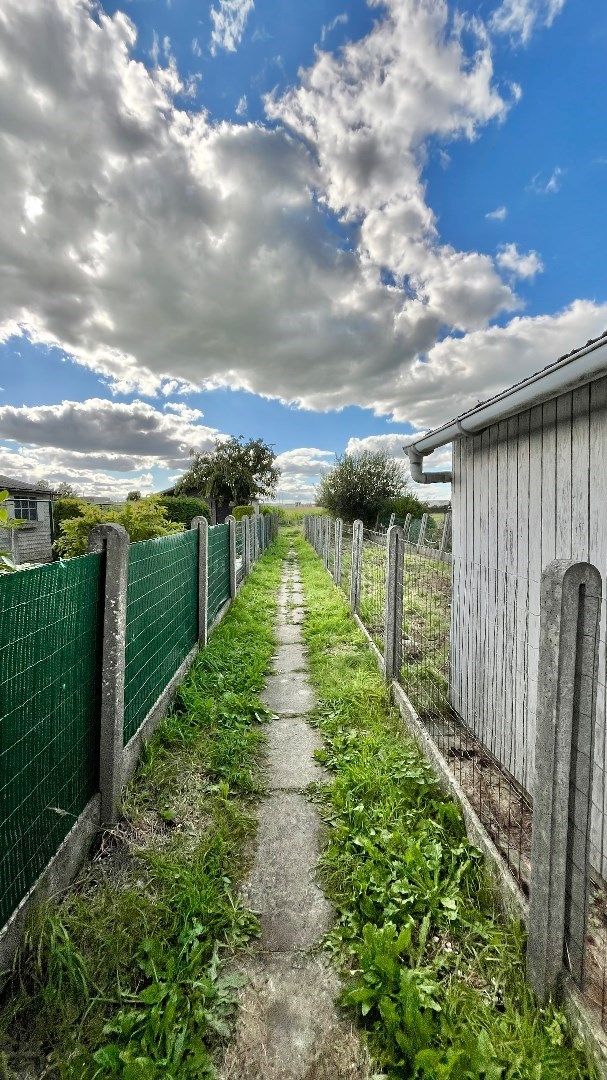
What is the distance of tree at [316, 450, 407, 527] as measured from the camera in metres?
26.2

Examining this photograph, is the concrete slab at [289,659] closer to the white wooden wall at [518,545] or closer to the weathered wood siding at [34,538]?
the white wooden wall at [518,545]

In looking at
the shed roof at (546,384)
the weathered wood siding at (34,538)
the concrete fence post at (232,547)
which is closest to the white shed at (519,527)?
the shed roof at (546,384)

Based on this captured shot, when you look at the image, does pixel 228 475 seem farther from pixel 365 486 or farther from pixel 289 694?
pixel 289 694

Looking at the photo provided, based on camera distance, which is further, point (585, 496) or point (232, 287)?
point (232, 287)

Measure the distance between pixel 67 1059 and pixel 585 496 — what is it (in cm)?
320

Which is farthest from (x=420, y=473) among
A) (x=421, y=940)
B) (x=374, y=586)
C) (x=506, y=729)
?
(x=421, y=940)

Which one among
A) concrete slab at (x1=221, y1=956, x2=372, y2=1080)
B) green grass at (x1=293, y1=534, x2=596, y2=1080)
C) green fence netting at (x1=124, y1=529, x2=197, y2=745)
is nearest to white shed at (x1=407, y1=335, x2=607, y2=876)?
green grass at (x1=293, y1=534, x2=596, y2=1080)

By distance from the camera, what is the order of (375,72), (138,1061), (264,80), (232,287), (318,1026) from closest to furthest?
1. (138,1061)
2. (318,1026)
3. (375,72)
4. (264,80)
5. (232,287)

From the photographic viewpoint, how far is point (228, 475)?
3844 cm

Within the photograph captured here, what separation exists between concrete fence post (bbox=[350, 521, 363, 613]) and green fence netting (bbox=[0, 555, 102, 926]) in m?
4.72

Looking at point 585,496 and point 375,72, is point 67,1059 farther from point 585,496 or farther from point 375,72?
point 375,72

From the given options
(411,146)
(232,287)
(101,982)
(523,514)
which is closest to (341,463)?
(232,287)

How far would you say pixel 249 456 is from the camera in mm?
40250

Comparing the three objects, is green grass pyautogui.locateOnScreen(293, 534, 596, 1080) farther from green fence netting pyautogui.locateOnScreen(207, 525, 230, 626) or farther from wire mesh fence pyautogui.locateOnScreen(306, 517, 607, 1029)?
green fence netting pyautogui.locateOnScreen(207, 525, 230, 626)
